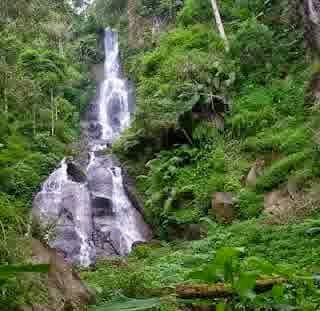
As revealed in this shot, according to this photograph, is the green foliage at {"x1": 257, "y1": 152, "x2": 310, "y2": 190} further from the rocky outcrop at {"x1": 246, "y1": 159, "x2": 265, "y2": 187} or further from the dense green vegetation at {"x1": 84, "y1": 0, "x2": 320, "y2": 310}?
the rocky outcrop at {"x1": 246, "y1": 159, "x2": 265, "y2": 187}

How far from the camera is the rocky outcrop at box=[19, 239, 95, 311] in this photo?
12.3 feet

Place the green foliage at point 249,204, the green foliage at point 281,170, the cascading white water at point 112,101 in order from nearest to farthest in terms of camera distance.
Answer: the green foliage at point 249,204
the green foliage at point 281,170
the cascading white water at point 112,101

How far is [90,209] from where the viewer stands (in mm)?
17094

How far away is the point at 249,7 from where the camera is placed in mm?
20922

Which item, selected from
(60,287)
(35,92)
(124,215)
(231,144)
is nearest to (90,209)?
(124,215)

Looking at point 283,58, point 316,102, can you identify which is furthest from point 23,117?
point 316,102

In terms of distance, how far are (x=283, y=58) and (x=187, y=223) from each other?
742cm

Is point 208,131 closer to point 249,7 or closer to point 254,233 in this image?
point 254,233

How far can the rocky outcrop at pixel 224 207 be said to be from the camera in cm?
1121

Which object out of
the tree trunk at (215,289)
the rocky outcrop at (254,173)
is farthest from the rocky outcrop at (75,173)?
the tree trunk at (215,289)

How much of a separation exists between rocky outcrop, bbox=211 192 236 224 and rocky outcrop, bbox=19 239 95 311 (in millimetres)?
6591

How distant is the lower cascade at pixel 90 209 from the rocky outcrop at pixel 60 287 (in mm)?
6395

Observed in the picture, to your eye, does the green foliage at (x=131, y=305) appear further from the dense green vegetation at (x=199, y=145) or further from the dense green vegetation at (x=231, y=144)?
the dense green vegetation at (x=231, y=144)

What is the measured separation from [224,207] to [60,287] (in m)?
7.72
